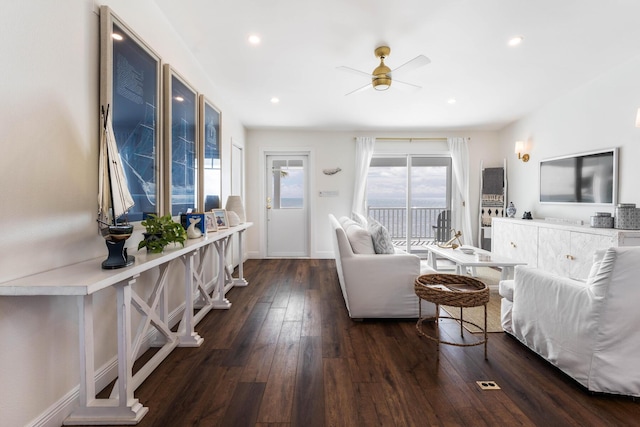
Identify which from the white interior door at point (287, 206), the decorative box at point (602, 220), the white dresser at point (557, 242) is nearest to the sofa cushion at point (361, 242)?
the white dresser at point (557, 242)

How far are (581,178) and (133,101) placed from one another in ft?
15.9

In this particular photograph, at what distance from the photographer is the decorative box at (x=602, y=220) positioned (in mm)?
3170

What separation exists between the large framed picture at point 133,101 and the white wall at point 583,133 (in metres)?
4.55

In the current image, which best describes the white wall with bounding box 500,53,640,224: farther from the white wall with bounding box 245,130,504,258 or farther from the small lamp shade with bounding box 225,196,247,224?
the small lamp shade with bounding box 225,196,247,224

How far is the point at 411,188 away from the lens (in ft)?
18.7

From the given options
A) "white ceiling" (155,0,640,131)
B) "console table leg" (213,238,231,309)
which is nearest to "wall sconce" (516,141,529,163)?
"white ceiling" (155,0,640,131)

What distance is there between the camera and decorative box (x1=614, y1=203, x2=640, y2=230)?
2973mm

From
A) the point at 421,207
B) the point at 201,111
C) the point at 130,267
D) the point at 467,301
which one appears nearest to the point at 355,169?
the point at 421,207

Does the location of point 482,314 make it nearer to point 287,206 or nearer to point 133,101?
point 133,101

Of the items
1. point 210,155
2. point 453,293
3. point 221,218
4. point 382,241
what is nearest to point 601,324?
point 453,293

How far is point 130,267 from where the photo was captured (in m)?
1.46

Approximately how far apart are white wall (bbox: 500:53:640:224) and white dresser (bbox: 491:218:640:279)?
0.48 metres

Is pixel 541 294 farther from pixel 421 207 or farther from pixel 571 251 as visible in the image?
pixel 421 207

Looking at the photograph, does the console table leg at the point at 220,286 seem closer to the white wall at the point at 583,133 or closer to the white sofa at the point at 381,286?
the white sofa at the point at 381,286
